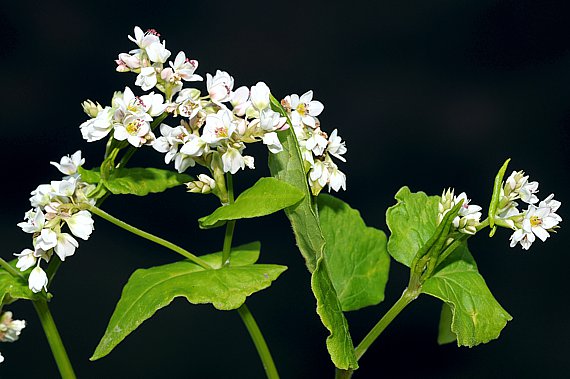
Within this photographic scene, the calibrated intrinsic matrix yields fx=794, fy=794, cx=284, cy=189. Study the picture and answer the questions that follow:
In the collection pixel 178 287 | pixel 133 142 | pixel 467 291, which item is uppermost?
pixel 133 142

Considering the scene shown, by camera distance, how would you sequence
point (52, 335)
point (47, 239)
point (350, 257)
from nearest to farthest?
point (47, 239) < point (52, 335) < point (350, 257)

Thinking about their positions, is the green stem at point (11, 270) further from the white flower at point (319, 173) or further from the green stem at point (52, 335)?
the white flower at point (319, 173)

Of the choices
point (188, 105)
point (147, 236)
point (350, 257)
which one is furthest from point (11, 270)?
point (350, 257)

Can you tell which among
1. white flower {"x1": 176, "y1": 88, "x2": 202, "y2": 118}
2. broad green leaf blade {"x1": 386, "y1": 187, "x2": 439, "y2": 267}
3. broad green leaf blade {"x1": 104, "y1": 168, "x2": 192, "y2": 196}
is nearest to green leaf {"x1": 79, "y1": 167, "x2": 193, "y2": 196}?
broad green leaf blade {"x1": 104, "y1": 168, "x2": 192, "y2": 196}

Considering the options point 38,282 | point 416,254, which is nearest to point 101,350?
point 38,282

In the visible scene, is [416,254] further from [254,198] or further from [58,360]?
[58,360]

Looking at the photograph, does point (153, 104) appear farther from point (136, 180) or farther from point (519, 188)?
point (519, 188)
